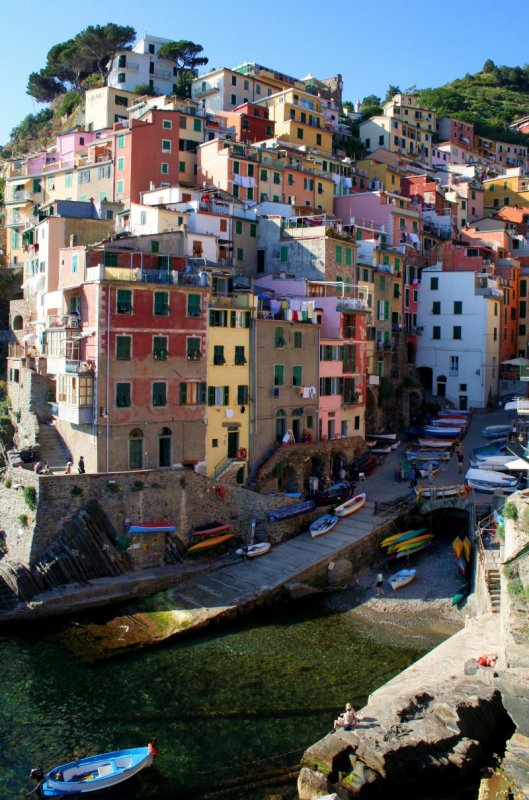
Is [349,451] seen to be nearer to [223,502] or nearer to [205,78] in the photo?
[223,502]

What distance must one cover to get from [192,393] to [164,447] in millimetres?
3315

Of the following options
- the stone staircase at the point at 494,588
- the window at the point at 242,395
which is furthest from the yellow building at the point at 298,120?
the stone staircase at the point at 494,588

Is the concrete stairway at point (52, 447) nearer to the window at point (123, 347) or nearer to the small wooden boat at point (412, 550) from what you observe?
the window at point (123, 347)

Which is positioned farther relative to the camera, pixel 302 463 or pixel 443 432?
pixel 443 432

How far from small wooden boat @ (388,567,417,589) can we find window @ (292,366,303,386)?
46.0ft

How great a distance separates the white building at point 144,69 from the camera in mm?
88375

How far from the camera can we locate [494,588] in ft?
97.0

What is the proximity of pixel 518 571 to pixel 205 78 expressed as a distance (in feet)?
263

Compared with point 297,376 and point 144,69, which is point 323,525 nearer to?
point 297,376

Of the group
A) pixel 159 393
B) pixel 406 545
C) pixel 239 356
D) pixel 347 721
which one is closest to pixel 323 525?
pixel 406 545

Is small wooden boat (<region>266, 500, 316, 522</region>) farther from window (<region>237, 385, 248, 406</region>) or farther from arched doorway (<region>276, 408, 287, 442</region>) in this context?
window (<region>237, 385, 248, 406</region>)

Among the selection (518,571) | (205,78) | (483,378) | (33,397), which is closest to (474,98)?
(205,78)

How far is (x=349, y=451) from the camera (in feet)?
160

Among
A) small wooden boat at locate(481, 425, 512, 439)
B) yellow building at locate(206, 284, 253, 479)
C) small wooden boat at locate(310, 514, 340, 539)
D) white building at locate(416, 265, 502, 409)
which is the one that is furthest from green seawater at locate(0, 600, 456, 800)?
white building at locate(416, 265, 502, 409)
